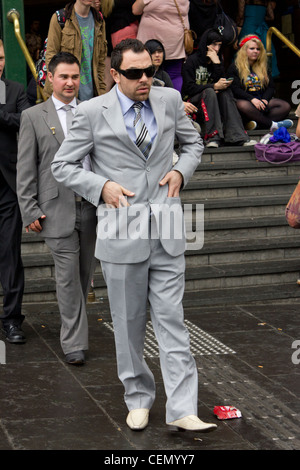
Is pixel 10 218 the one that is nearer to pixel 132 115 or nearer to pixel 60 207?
pixel 60 207

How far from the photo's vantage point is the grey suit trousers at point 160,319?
548 centimetres

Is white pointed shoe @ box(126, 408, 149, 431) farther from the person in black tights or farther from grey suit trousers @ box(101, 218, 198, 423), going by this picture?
the person in black tights

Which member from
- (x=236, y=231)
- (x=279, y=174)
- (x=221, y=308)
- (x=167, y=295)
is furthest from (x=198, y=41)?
(x=167, y=295)

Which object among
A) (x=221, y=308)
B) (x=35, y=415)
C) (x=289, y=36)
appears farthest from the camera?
(x=289, y=36)

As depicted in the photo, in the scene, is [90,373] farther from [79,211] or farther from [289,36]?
[289,36]

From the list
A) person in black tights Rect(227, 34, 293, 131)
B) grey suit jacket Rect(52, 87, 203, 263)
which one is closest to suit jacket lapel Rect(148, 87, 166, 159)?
grey suit jacket Rect(52, 87, 203, 263)

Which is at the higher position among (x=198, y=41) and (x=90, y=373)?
(x=198, y=41)

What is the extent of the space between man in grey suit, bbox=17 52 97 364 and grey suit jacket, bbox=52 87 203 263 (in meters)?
1.41

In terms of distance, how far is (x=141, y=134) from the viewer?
5.55 metres

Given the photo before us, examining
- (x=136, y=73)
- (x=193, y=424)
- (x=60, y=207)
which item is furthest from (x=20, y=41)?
(x=193, y=424)

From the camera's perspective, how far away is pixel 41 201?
7152mm

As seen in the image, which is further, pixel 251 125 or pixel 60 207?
pixel 251 125

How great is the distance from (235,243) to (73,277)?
294cm

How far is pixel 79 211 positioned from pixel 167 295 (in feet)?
5.79
